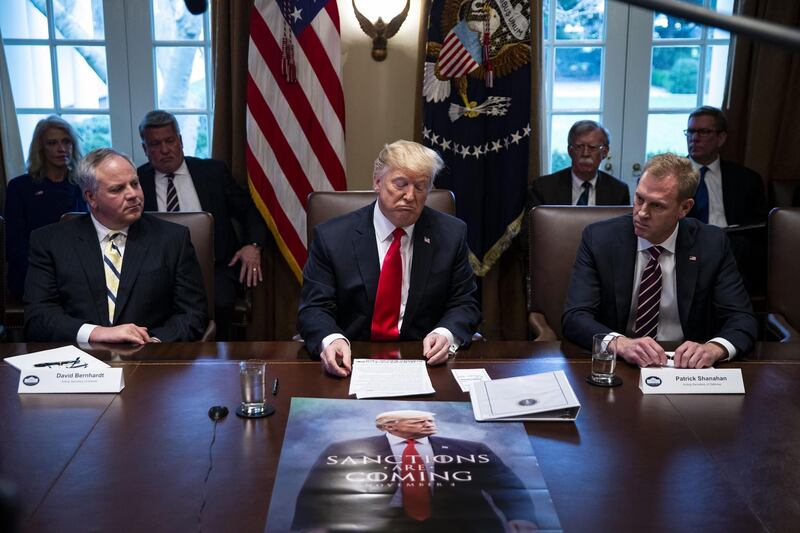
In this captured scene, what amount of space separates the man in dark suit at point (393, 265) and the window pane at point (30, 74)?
2528 mm

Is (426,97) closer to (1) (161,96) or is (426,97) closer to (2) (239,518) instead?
(1) (161,96)

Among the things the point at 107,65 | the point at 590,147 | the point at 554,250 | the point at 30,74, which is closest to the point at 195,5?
the point at 554,250

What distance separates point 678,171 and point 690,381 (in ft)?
2.67

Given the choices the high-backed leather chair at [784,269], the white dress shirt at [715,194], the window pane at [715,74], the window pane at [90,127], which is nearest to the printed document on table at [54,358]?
the high-backed leather chair at [784,269]

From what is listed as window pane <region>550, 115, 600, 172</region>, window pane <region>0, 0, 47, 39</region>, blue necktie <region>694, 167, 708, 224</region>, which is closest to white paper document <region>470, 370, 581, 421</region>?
blue necktie <region>694, 167, 708, 224</region>

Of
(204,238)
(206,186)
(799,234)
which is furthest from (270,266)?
(799,234)

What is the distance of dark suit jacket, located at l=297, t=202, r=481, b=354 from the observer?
2.33 metres

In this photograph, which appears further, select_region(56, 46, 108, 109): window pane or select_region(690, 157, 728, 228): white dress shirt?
select_region(56, 46, 108, 109): window pane

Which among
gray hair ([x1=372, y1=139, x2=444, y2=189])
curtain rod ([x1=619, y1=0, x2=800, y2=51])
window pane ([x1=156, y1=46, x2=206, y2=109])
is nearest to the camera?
curtain rod ([x1=619, y1=0, x2=800, y2=51])

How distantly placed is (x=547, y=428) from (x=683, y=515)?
14.4 inches

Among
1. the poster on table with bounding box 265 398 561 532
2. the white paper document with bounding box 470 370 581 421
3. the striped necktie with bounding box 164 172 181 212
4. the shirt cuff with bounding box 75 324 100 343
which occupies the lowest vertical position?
the shirt cuff with bounding box 75 324 100 343

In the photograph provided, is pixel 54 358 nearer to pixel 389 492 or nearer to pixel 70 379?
pixel 70 379

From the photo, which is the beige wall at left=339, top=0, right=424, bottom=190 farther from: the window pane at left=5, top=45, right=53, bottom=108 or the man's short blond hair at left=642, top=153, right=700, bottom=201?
the man's short blond hair at left=642, top=153, right=700, bottom=201

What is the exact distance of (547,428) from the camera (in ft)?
4.96
